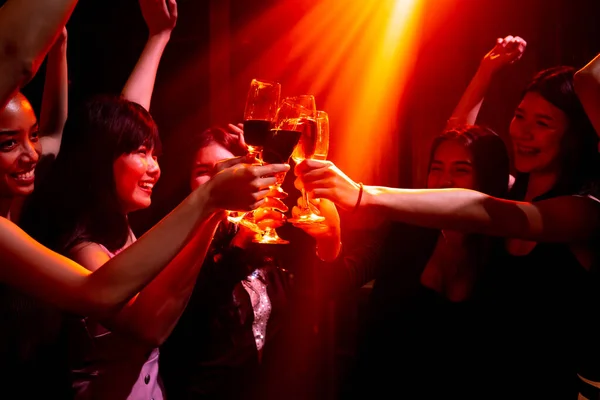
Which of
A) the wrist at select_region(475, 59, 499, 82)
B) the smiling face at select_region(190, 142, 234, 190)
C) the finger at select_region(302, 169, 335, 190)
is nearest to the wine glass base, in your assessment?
the finger at select_region(302, 169, 335, 190)

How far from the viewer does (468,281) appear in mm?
2275

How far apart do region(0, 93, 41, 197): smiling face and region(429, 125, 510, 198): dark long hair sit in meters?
1.78

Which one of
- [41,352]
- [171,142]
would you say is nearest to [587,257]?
[41,352]

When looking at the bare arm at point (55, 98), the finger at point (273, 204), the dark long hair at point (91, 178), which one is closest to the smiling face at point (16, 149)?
the dark long hair at point (91, 178)

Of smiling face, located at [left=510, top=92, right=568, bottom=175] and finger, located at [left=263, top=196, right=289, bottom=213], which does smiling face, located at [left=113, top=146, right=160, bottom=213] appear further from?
smiling face, located at [left=510, top=92, right=568, bottom=175]

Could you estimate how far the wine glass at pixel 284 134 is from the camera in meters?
1.62

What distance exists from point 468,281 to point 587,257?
520 millimetres

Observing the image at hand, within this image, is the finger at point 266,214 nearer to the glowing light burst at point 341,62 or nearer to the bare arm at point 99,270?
the bare arm at point 99,270

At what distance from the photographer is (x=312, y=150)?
5.76ft

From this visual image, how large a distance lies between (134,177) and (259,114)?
56cm

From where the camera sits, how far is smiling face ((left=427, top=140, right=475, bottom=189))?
2.37 metres

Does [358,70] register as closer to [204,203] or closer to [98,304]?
[204,203]

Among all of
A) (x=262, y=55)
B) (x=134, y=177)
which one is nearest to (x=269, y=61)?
(x=262, y=55)

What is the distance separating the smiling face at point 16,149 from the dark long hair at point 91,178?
11 cm
